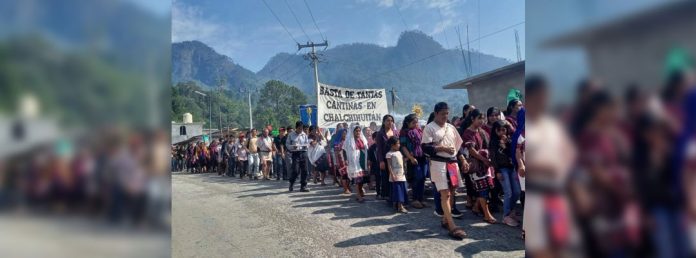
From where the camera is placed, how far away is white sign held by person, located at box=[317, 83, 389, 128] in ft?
31.8

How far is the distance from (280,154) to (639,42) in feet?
30.7

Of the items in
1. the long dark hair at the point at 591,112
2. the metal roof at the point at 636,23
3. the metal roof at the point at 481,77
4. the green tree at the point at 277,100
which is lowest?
the long dark hair at the point at 591,112

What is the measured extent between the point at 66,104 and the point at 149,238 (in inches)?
18.3

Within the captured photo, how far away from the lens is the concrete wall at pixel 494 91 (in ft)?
34.6

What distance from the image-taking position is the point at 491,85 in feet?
37.9

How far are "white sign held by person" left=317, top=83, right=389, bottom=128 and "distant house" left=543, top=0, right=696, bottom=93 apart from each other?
879cm

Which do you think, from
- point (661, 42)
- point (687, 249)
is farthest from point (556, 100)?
point (687, 249)

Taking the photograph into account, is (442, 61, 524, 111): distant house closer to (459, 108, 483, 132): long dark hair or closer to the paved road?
(459, 108, 483, 132): long dark hair

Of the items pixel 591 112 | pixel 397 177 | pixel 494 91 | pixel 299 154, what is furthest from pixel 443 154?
pixel 494 91

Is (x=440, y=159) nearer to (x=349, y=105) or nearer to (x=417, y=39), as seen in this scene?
(x=349, y=105)

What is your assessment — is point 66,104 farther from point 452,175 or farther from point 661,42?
point 452,175

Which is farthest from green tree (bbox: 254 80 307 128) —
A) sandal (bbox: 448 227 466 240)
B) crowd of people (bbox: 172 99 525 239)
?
sandal (bbox: 448 227 466 240)

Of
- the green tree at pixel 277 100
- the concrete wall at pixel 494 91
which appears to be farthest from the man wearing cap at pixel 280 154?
the green tree at pixel 277 100

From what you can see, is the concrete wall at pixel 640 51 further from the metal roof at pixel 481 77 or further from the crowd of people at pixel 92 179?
the metal roof at pixel 481 77
